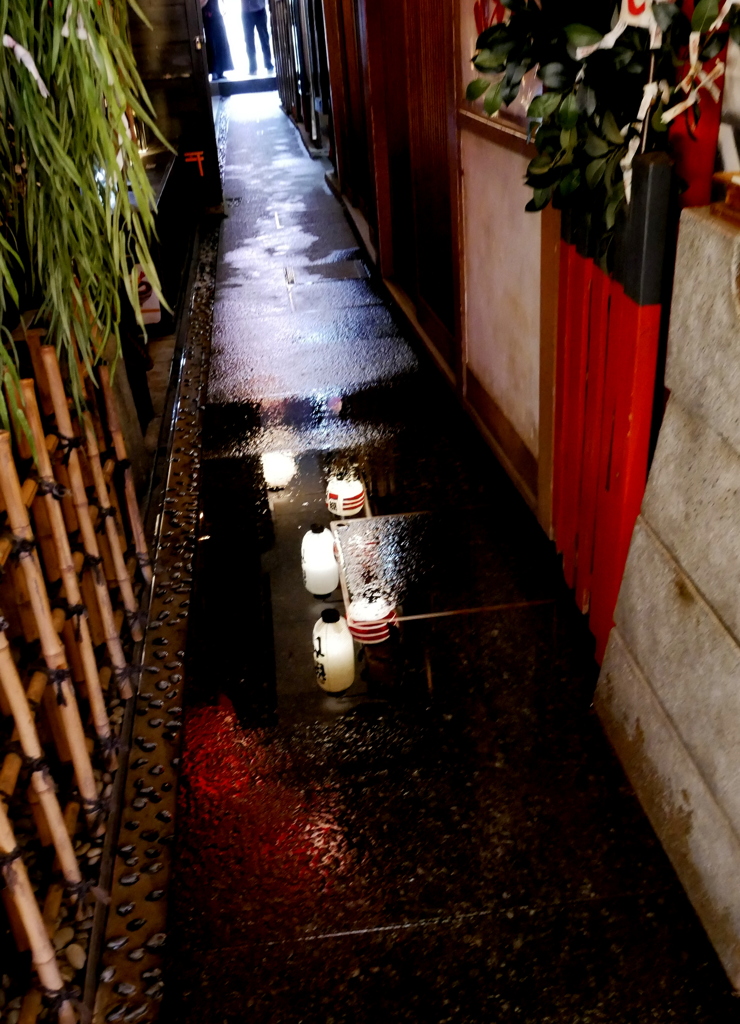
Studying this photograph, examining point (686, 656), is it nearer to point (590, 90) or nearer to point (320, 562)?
point (590, 90)

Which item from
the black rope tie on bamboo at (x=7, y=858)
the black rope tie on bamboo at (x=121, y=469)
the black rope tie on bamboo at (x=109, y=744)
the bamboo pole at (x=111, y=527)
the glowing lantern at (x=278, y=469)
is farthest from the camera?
the glowing lantern at (x=278, y=469)

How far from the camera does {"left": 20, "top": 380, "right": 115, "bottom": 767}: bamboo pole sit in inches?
75.1

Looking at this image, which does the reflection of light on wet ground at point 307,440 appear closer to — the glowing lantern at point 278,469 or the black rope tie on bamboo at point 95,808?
the glowing lantern at point 278,469

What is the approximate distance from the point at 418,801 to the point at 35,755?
44.3 inches

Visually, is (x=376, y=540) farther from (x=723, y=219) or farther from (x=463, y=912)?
(x=723, y=219)

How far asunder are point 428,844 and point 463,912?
225mm

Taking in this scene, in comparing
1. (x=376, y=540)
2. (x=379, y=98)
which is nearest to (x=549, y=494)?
(x=376, y=540)

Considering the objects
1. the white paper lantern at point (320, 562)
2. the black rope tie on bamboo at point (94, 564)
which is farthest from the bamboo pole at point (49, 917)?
the white paper lantern at point (320, 562)

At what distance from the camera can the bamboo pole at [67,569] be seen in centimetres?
191

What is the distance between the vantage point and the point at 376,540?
149 inches

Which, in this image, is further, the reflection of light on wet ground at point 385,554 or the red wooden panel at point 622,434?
the reflection of light on wet ground at point 385,554

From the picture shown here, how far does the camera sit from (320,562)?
11.0 ft

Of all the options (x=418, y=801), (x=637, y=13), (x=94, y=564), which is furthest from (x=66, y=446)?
(x=637, y=13)

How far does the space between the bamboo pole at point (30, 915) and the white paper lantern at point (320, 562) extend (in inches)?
68.2
